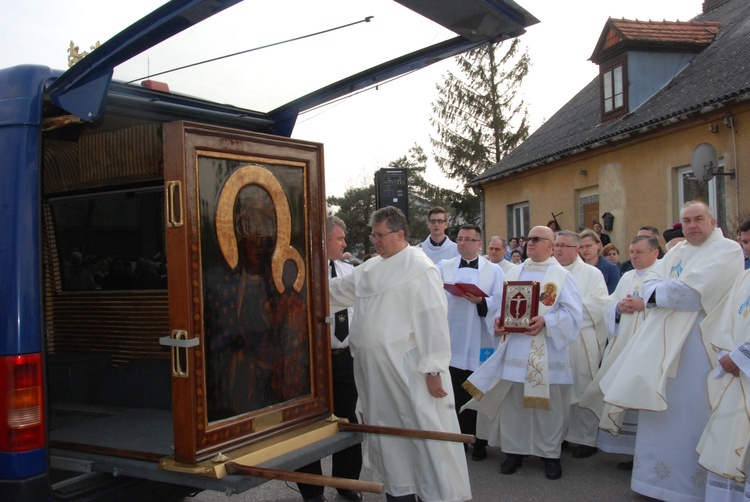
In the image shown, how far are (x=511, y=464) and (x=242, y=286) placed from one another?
142 inches

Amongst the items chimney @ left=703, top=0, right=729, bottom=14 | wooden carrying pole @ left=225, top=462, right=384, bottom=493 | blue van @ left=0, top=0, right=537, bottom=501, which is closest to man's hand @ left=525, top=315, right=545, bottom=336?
blue van @ left=0, top=0, right=537, bottom=501

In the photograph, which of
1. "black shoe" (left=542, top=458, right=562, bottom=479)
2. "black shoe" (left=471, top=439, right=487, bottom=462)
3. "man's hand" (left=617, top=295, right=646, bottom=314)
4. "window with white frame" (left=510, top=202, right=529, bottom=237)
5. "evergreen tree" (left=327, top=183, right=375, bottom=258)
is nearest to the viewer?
"man's hand" (left=617, top=295, right=646, bottom=314)

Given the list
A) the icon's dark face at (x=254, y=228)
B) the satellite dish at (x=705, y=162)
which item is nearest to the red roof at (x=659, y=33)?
the satellite dish at (x=705, y=162)

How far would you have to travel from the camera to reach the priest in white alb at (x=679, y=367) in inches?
201

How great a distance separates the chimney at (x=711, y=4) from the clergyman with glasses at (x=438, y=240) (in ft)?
51.6

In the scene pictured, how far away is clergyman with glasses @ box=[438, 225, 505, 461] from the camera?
6684mm

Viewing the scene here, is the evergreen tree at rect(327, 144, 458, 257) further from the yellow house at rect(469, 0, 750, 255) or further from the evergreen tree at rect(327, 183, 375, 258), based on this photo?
the yellow house at rect(469, 0, 750, 255)

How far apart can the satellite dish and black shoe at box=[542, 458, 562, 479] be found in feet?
25.4

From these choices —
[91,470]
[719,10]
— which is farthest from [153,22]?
[719,10]

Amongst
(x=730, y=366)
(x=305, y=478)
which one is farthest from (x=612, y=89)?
(x=305, y=478)

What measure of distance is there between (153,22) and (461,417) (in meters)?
4.92

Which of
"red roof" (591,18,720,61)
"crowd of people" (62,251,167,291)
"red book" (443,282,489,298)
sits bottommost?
"red book" (443,282,489,298)

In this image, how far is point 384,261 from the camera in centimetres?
467

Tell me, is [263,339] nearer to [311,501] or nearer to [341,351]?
[341,351]
